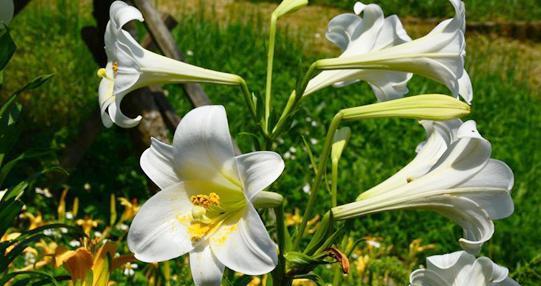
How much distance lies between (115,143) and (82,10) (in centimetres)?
211

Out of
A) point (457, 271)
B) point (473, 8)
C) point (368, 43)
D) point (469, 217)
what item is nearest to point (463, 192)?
point (469, 217)

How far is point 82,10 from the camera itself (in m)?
6.51

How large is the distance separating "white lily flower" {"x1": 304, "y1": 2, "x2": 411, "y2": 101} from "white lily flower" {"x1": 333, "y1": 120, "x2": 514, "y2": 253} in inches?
10.1

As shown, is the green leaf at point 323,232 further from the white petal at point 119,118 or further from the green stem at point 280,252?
the white petal at point 119,118

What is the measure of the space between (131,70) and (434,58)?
22.0 inches

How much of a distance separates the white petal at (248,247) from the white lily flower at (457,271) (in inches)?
13.1

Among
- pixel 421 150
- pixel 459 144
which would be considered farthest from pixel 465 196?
pixel 421 150

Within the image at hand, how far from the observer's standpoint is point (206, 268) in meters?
1.40

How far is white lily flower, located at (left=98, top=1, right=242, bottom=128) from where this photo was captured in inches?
63.4

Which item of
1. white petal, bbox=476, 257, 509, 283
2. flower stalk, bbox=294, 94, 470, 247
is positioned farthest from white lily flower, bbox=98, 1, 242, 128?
white petal, bbox=476, 257, 509, 283

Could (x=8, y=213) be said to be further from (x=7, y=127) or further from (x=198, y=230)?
(x=198, y=230)

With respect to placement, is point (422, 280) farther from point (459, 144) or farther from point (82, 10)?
point (82, 10)

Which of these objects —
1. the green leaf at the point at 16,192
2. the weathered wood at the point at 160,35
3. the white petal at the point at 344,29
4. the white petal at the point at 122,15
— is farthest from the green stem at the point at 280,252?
the weathered wood at the point at 160,35

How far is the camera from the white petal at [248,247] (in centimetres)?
134
